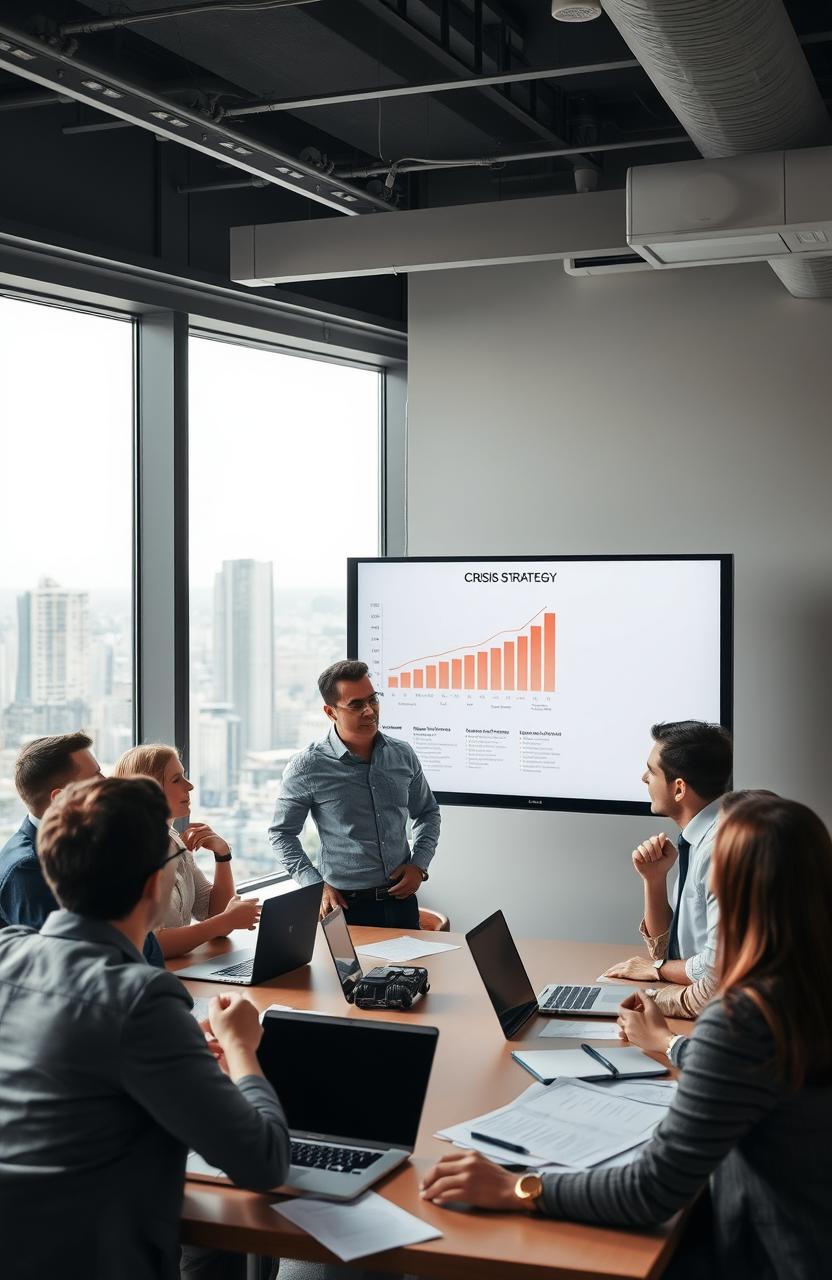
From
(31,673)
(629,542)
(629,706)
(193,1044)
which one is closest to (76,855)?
(193,1044)

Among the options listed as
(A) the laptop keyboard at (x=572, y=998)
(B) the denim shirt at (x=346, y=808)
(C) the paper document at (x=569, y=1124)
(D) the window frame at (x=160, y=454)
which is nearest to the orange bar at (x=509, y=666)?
(B) the denim shirt at (x=346, y=808)

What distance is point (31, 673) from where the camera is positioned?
4.53m

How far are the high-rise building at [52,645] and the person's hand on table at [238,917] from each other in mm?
1348

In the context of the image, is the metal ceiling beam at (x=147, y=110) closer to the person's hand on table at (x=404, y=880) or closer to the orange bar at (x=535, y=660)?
the orange bar at (x=535, y=660)

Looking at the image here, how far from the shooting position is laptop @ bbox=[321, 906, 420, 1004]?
3.12 metres

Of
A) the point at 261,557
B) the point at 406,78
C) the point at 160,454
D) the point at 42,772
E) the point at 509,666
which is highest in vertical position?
the point at 406,78

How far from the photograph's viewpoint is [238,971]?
11.2 feet

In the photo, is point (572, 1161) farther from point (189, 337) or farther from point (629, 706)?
point (189, 337)

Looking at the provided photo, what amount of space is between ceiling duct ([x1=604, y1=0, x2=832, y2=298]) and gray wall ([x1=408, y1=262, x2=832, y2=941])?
1.51m

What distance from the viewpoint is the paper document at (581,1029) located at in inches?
113

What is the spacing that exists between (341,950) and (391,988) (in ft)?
0.51

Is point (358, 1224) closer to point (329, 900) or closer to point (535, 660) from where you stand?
point (329, 900)

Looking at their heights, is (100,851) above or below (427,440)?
below

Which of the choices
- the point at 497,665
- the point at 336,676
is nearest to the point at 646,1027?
the point at 336,676
